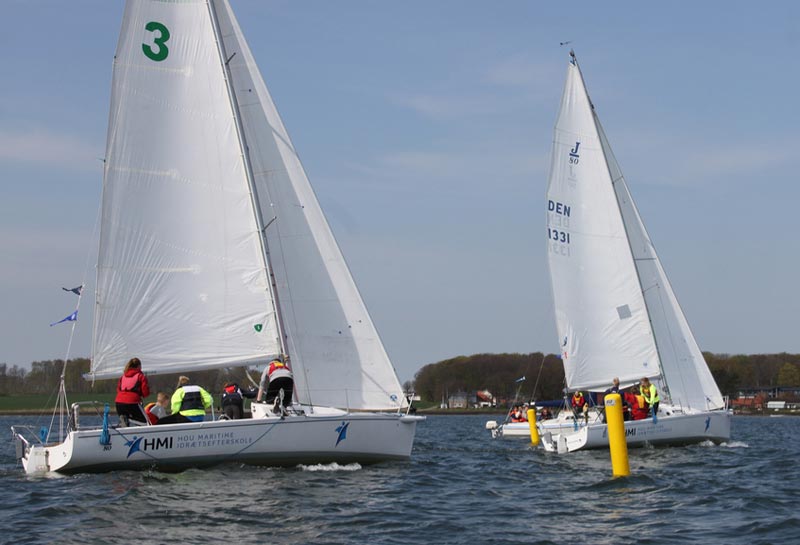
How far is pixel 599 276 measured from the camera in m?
30.8

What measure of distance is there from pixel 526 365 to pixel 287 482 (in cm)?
11171

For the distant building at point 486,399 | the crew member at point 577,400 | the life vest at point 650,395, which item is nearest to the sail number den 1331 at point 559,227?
the crew member at point 577,400

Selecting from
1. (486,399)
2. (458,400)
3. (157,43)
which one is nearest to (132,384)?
(157,43)

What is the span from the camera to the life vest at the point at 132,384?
57.3 feet

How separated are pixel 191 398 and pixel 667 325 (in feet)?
57.1

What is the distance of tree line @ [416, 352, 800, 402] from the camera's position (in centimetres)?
10938

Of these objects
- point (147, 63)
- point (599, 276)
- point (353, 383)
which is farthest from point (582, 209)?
point (147, 63)

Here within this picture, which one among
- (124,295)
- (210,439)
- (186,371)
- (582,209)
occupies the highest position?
(582,209)

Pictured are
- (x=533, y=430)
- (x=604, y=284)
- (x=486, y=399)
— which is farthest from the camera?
(x=486, y=399)

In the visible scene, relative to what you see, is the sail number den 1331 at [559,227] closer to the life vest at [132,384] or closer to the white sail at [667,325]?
the white sail at [667,325]

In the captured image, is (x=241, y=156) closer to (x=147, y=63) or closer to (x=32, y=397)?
(x=147, y=63)

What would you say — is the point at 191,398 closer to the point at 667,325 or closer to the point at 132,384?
the point at 132,384

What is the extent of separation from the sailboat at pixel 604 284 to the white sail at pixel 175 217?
1369 cm

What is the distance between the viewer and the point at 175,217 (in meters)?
19.6
